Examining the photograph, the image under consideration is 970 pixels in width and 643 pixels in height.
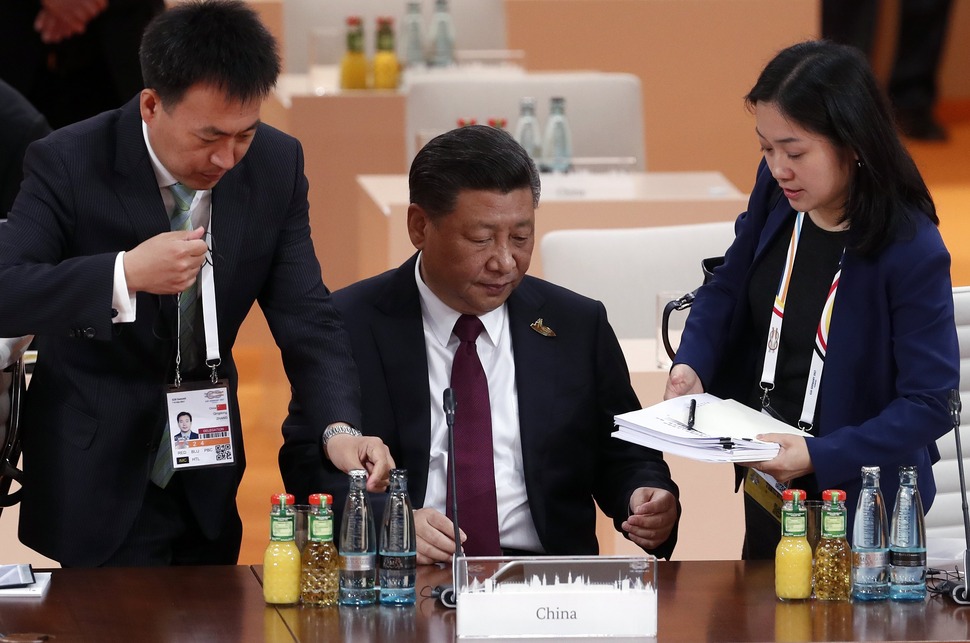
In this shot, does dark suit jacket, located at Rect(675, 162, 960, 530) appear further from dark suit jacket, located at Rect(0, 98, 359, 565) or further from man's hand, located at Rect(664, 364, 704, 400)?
dark suit jacket, located at Rect(0, 98, 359, 565)

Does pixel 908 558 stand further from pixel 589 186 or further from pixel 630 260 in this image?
pixel 589 186

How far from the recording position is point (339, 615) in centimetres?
215

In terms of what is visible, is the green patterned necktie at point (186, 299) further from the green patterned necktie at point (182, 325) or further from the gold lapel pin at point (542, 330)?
the gold lapel pin at point (542, 330)

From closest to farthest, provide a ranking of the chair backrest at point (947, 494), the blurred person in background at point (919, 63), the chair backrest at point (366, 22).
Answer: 1. the chair backrest at point (947, 494)
2. the chair backrest at point (366, 22)
3. the blurred person in background at point (919, 63)

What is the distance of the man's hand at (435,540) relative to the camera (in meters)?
2.37

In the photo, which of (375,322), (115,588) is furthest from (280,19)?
(115,588)

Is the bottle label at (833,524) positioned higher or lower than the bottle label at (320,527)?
lower

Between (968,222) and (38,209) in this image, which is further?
(968,222)

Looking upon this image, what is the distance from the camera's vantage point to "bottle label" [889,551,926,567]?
2205 millimetres

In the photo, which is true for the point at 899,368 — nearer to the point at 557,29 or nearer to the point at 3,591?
the point at 3,591

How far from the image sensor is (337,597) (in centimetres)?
219

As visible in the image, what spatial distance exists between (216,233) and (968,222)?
6.74m

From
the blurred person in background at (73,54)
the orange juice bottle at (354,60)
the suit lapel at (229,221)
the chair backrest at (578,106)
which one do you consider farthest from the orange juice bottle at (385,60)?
the suit lapel at (229,221)

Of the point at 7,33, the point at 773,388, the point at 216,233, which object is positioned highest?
the point at 7,33
